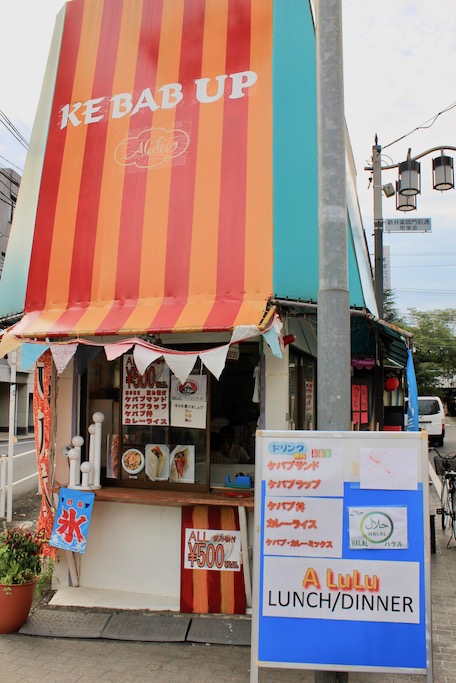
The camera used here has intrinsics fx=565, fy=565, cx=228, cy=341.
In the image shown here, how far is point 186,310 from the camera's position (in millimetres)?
6195

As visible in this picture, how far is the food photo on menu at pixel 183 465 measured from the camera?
6762mm

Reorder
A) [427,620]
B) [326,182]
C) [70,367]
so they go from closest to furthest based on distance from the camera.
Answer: [427,620] < [326,182] < [70,367]

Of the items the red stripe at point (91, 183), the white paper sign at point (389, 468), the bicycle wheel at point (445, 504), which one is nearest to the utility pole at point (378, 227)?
the bicycle wheel at point (445, 504)

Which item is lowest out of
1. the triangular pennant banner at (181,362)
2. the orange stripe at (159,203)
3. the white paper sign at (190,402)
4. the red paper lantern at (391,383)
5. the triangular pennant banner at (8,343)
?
the white paper sign at (190,402)

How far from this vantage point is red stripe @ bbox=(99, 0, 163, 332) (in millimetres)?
6641

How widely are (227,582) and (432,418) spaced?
19182 millimetres

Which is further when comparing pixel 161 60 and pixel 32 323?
pixel 161 60

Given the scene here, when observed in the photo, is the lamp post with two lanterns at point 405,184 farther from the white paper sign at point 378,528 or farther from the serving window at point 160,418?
the white paper sign at point 378,528

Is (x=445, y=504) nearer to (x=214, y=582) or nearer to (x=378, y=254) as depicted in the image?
(x=214, y=582)

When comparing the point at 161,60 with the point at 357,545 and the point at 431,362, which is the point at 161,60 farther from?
the point at 431,362

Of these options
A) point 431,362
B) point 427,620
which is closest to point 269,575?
point 427,620

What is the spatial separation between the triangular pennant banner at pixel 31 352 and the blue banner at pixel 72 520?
161cm

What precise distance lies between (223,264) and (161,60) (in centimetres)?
300

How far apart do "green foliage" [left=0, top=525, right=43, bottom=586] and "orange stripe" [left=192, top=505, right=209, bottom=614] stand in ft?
5.57
